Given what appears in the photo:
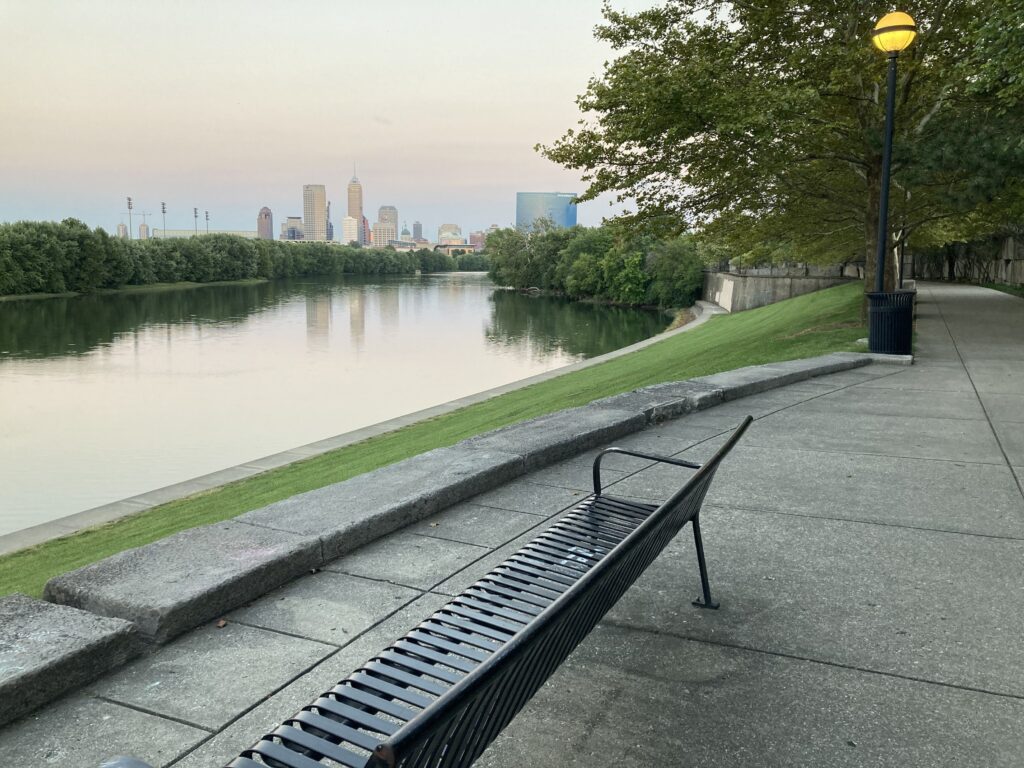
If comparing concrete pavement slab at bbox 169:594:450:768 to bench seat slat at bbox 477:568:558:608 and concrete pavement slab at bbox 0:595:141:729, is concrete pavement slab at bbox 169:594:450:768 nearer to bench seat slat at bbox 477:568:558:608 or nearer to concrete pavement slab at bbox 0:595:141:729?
bench seat slat at bbox 477:568:558:608

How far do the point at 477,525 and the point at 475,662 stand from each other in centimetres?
219

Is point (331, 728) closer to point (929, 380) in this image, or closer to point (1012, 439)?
point (1012, 439)

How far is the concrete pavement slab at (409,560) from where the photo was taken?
4.05 m

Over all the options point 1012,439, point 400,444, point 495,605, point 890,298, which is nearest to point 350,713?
point 495,605

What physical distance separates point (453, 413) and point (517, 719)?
15062mm

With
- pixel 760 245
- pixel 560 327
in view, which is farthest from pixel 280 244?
pixel 760 245

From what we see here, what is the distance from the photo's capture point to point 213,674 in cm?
312

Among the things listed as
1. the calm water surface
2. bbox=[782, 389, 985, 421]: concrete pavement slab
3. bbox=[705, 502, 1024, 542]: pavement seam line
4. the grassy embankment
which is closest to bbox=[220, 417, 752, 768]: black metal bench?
bbox=[705, 502, 1024, 542]: pavement seam line

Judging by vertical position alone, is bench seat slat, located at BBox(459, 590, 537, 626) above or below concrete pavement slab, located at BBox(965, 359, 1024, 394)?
above

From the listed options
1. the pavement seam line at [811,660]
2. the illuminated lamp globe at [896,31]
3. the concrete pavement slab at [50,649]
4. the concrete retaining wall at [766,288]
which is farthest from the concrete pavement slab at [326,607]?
the concrete retaining wall at [766,288]

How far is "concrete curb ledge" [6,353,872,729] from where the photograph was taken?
3379 mm

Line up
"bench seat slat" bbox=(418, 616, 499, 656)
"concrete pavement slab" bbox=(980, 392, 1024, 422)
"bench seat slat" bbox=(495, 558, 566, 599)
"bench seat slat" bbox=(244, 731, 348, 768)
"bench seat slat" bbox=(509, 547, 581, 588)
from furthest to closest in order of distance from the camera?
"concrete pavement slab" bbox=(980, 392, 1024, 422)
"bench seat slat" bbox=(509, 547, 581, 588)
"bench seat slat" bbox=(495, 558, 566, 599)
"bench seat slat" bbox=(418, 616, 499, 656)
"bench seat slat" bbox=(244, 731, 348, 768)

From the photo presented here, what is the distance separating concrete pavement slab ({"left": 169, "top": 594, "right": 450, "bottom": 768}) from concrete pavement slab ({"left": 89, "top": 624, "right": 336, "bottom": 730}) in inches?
2.1

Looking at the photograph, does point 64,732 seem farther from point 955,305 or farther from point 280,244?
point 280,244
